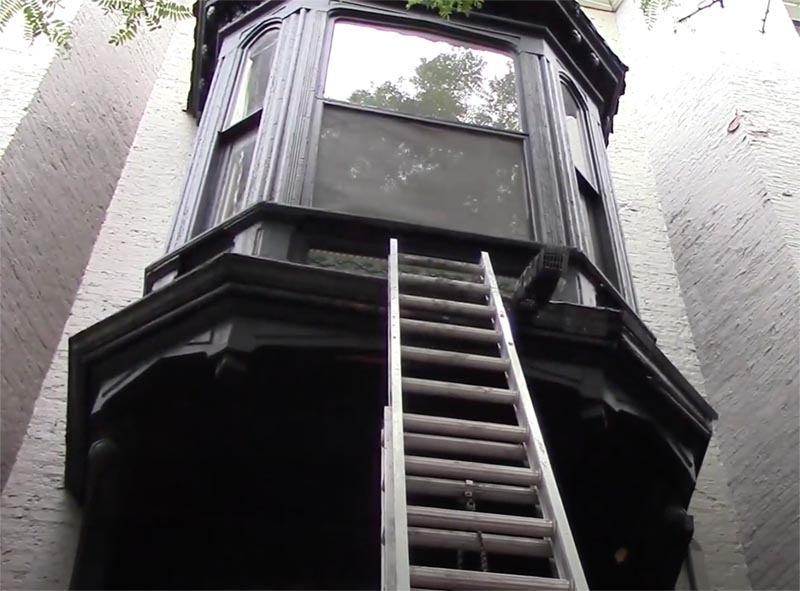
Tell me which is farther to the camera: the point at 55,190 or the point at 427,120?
the point at 55,190

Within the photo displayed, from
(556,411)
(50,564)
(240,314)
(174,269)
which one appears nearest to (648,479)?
(556,411)

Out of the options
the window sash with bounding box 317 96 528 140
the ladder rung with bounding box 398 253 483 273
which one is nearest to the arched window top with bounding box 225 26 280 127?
the window sash with bounding box 317 96 528 140

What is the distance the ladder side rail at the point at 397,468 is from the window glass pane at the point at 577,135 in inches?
112

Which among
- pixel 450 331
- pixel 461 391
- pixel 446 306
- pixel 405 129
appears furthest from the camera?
pixel 405 129

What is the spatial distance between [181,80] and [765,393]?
17.7ft

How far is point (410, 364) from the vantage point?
3879mm

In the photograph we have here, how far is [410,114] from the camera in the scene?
18.2 feet

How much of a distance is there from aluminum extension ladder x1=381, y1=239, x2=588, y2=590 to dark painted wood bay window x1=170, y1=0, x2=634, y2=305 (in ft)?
2.74

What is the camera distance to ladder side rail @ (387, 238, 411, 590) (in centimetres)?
236

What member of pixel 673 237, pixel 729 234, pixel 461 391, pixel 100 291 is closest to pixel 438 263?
pixel 461 391

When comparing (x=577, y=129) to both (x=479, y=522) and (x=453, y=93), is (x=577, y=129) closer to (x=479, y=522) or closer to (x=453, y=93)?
(x=453, y=93)

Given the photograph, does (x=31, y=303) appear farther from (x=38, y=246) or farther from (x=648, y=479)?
(x=648, y=479)

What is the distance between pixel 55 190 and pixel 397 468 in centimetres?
420

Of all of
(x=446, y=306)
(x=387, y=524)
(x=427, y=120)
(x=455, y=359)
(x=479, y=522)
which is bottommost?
(x=387, y=524)
